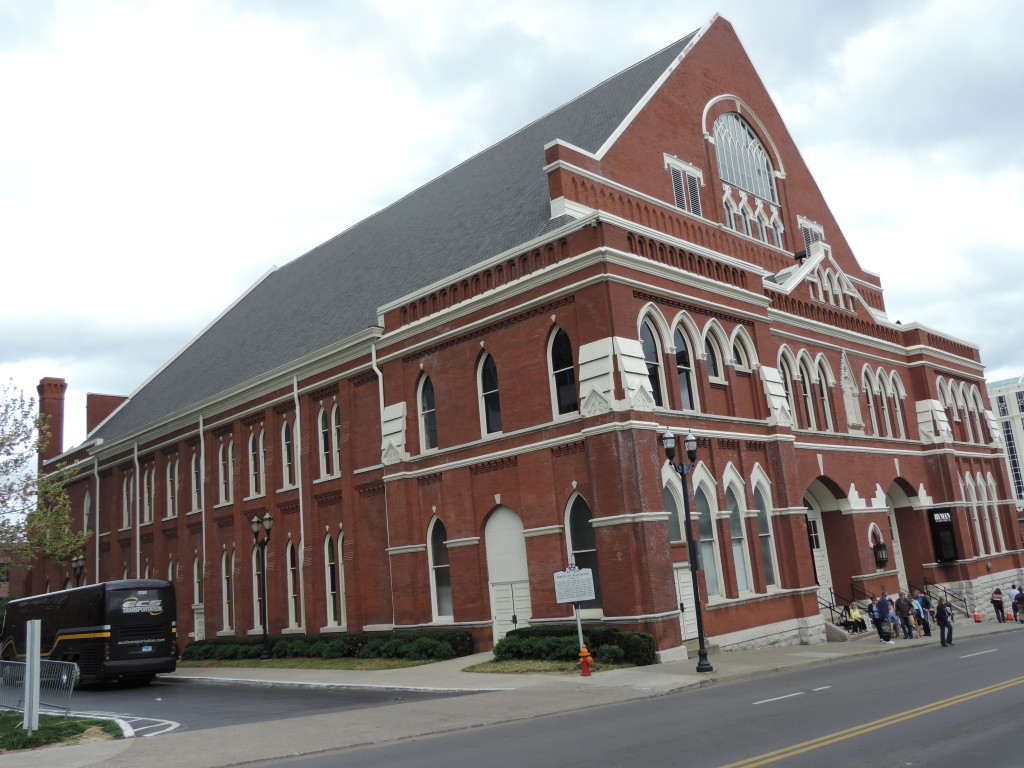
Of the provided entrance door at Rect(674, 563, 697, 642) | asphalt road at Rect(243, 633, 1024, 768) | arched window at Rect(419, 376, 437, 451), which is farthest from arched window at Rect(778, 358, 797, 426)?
asphalt road at Rect(243, 633, 1024, 768)

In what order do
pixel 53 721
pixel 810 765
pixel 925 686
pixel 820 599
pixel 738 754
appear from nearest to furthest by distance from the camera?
pixel 810 765, pixel 738 754, pixel 925 686, pixel 53 721, pixel 820 599

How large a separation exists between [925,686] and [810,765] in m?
6.84

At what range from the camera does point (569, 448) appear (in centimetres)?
2266

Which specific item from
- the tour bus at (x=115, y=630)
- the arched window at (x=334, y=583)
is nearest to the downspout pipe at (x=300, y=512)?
the arched window at (x=334, y=583)

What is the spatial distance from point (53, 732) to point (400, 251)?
926 inches

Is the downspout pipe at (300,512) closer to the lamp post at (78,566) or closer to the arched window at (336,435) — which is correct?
the arched window at (336,435)

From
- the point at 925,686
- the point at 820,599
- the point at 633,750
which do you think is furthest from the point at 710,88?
the point at 633,750

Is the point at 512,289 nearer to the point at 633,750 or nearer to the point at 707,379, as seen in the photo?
the point at 707,379

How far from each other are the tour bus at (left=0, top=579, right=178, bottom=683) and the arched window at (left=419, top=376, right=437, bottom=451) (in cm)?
902

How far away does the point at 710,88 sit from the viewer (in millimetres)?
32906

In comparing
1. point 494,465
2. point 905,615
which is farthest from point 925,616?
point 494,465

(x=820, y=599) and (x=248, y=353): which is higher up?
(x=248, y=353)

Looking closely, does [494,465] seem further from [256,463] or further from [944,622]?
[256,463]

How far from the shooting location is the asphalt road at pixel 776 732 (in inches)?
374
